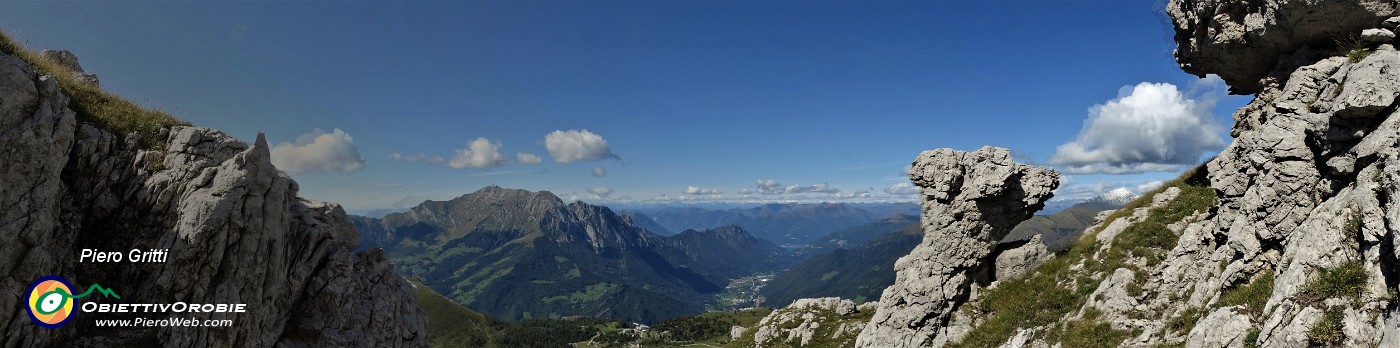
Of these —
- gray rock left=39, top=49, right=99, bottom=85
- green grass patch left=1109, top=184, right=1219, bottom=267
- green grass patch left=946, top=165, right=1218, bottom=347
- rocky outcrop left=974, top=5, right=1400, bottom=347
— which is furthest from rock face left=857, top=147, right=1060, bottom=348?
gray rock left=39, top=49, right=99, bottom=85

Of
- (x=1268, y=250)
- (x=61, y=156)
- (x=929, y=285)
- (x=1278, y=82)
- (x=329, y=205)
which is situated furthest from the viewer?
(x=929, y=285)

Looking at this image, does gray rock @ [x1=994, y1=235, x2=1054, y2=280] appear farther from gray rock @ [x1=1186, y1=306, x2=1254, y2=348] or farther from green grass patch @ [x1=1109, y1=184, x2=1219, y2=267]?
gray rock @ [x1=1186, y1=306, x2=1254, y2=348]

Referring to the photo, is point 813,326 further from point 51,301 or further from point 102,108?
point 102,108

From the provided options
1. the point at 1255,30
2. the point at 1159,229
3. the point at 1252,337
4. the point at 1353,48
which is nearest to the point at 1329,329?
the point at 1252,337

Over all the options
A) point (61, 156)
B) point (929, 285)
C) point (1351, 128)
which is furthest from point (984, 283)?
point (61, 156)

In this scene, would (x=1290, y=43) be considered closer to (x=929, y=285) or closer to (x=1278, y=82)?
(x=1278, y=82)

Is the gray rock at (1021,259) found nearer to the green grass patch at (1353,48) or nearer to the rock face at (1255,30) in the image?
the rock face at (1255,30)
